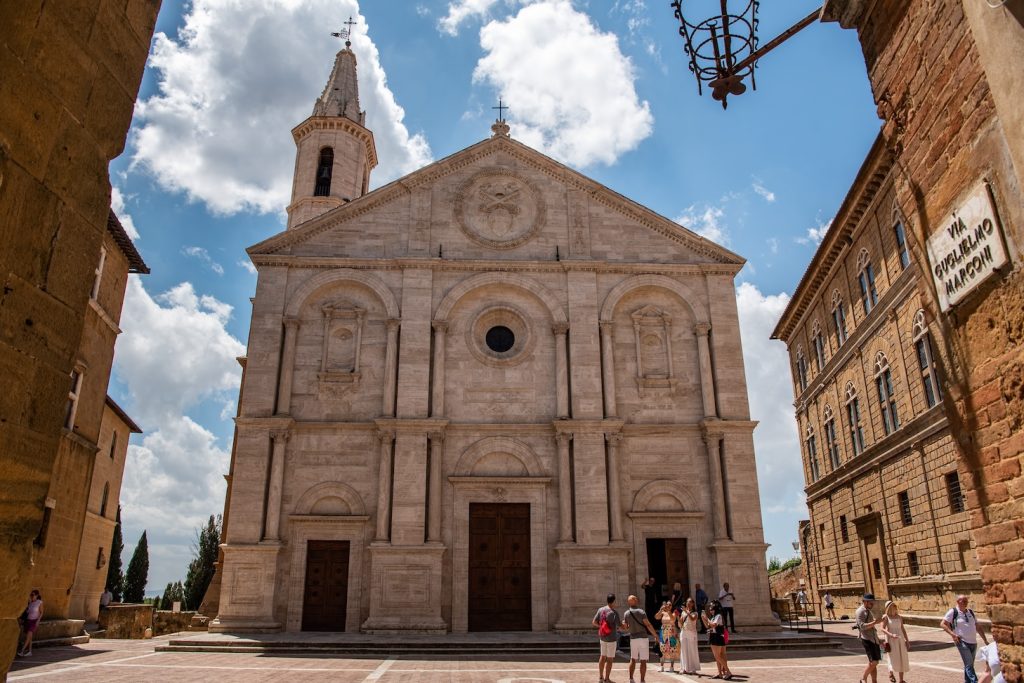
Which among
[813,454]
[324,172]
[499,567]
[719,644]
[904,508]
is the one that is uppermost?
[324,172]

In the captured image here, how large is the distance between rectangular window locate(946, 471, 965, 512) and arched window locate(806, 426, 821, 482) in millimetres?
14388

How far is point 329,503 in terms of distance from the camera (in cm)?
2270

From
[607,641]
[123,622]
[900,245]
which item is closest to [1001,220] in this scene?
[607,641]

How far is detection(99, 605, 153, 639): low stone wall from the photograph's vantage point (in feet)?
80.9

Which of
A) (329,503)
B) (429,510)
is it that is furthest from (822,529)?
(329,503)

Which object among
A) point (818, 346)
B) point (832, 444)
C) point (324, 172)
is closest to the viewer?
point (832, 444)

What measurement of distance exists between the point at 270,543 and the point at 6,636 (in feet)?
64.0

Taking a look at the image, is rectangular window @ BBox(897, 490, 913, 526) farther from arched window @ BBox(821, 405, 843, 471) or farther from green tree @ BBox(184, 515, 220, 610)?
green tree @ BBox(184, 515, 220, 610)

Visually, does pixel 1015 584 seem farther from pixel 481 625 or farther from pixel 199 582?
pixel 199 582

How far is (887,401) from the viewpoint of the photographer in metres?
27.7

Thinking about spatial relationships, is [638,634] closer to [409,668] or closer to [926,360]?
[409,668]

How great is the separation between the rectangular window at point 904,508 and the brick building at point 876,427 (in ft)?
0.12

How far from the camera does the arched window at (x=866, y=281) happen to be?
2856cm

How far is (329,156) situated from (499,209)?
13338 mm
